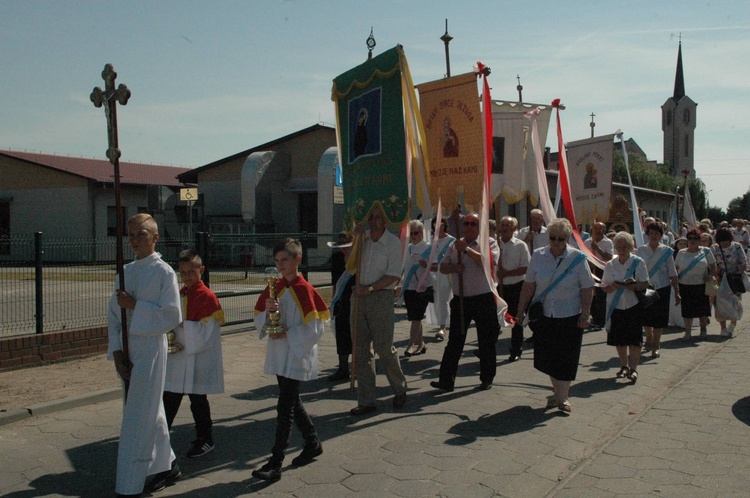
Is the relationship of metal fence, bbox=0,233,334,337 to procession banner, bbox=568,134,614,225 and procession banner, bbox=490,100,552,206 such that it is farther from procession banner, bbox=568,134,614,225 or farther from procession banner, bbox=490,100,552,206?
procession banner, bbox=568,134,614,225

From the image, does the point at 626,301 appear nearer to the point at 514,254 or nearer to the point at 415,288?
the point at 514,254

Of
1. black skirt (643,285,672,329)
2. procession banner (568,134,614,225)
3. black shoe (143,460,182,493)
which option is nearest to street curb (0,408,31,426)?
black shoe (143,460,182,493)

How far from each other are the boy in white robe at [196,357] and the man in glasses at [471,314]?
293 centimetres

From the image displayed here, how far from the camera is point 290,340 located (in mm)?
5129

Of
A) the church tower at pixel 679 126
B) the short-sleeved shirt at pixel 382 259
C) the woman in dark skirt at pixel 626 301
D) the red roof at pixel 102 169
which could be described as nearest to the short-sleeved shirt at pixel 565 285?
the short-sleeved shirt at pixel 382 259

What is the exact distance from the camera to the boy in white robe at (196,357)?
5.41m

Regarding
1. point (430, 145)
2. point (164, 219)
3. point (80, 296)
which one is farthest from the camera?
point (164, 219)

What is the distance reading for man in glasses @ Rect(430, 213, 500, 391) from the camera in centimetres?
772

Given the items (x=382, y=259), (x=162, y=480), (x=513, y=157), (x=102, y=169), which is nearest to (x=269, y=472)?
(x=162, y=480)

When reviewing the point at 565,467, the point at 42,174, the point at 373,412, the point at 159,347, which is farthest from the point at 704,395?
the point at 42,174

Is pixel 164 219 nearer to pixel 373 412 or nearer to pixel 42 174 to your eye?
pixel 42 174

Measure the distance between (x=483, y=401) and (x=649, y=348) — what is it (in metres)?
4.21

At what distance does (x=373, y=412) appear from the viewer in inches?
269

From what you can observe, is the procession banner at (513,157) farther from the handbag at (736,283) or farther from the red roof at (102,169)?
the red roof at (102,169)
